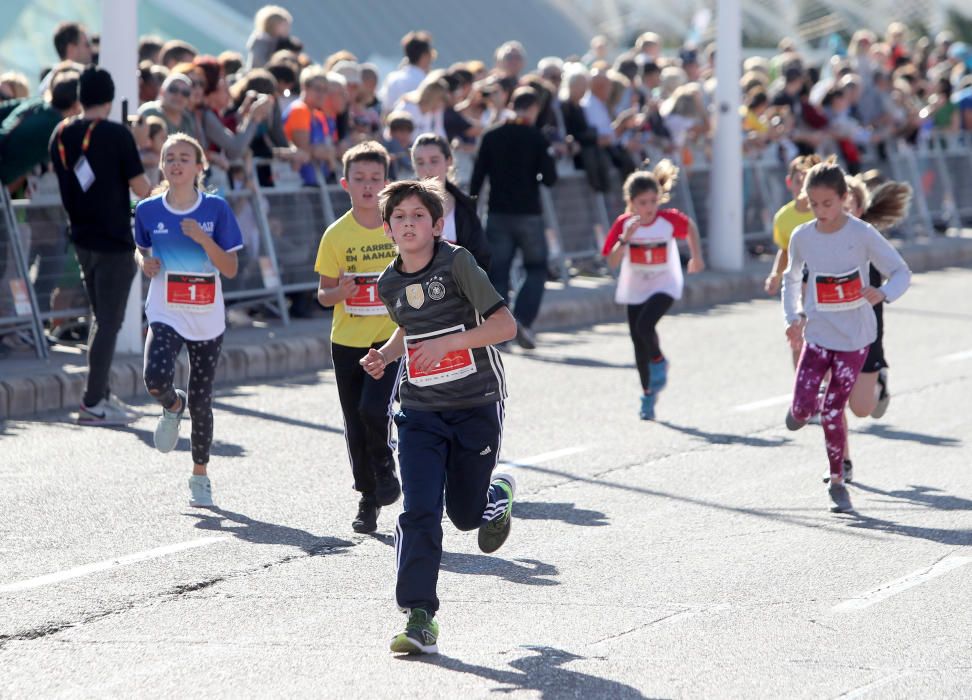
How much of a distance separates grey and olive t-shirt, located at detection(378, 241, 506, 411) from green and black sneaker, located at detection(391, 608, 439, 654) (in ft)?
2.34

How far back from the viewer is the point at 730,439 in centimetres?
1005

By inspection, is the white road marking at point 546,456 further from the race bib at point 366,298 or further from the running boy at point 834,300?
the race bib at point 366,298

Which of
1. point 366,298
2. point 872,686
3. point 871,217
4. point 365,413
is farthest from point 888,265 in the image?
point 872,686

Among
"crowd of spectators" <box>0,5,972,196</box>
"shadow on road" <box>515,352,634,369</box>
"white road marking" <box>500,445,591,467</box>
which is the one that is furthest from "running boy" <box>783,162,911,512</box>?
"crowd of spectators" <box>0,5,972,196</box>

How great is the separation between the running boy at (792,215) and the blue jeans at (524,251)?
375 cm

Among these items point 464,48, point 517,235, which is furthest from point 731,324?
point 464,48

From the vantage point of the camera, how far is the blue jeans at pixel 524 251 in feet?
46.4

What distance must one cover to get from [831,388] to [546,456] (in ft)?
6.02

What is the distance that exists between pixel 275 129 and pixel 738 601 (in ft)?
28.2

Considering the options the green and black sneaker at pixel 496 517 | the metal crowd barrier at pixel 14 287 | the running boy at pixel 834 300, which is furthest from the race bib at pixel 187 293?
the metal crowd barrier at pixel 14 287

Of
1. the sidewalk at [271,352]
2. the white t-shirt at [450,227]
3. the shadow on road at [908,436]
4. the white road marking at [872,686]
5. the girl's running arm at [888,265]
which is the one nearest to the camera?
the white road marking at [872,686]

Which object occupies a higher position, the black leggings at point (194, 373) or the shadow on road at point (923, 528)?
the black leggings at point (194, 373)

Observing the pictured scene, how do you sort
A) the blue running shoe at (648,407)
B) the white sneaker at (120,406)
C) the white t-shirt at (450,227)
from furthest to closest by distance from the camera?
the blue running shoe at (648,407) < the white sneaker at (120,406) < the white t-shirt at (450,227)

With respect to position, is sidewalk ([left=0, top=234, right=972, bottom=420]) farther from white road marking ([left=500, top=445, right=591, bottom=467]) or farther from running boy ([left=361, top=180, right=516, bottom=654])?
running boy ([left=361, top=180, right=516, bottom=654])
